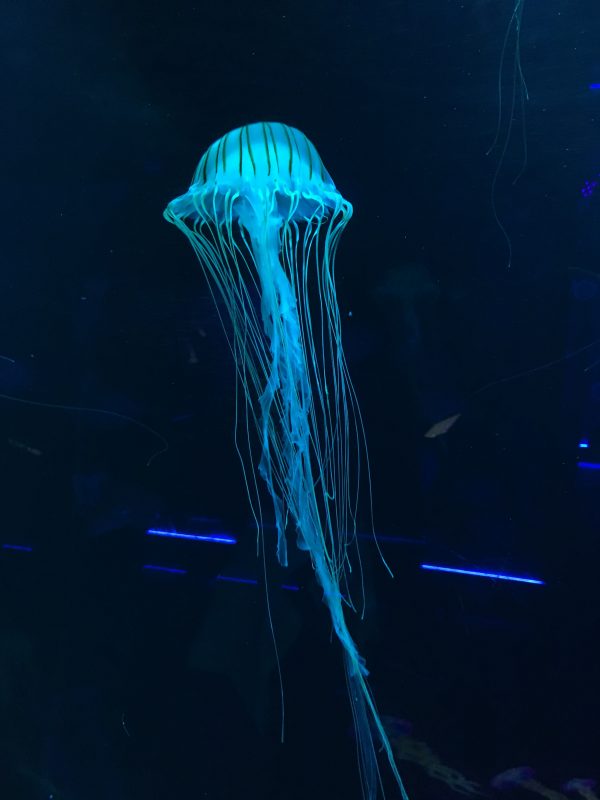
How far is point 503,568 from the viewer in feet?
7.46

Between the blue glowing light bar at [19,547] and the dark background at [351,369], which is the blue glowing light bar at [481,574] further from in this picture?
the blue glowing light bar at [19,547]

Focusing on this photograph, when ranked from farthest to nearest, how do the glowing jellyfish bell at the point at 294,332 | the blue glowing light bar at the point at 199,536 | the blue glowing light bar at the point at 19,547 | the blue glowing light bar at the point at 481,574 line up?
the blue glowing light bar at the point at 19,547, the blue glowing light bar at the point at 199,536, the blue glowing light bar at the point at 481,574, the glowing jellyfish bell at the point at 294,332

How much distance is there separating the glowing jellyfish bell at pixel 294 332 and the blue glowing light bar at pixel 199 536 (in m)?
0.16

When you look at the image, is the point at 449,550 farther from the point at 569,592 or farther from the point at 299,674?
the point at 299,674

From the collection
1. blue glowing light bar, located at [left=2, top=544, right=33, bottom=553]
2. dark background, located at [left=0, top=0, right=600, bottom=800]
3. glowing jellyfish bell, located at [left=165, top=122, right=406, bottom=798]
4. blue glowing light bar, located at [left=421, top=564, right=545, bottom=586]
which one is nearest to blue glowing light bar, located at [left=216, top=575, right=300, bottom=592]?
dark background, located at [left=0, top=0, right=600, bottom=800]

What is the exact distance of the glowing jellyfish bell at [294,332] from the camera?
2086mm

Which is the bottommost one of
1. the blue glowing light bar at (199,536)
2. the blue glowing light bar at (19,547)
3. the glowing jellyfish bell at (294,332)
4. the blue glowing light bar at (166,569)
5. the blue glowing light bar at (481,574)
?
the blue glowing light bar at (481,574)

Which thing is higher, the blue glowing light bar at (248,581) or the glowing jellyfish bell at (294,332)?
the glowing jellyfish bell at (294,332)

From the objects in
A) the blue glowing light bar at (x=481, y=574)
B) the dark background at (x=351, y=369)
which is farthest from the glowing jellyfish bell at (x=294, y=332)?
the blue glowing light bar at (x=481, y=574)

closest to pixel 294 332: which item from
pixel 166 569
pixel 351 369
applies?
pixel 351 369

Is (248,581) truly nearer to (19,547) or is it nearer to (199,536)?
(199,536)

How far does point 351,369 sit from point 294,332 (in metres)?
0.28

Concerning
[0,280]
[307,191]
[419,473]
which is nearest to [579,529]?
[419,473]

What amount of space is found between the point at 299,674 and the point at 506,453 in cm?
128
